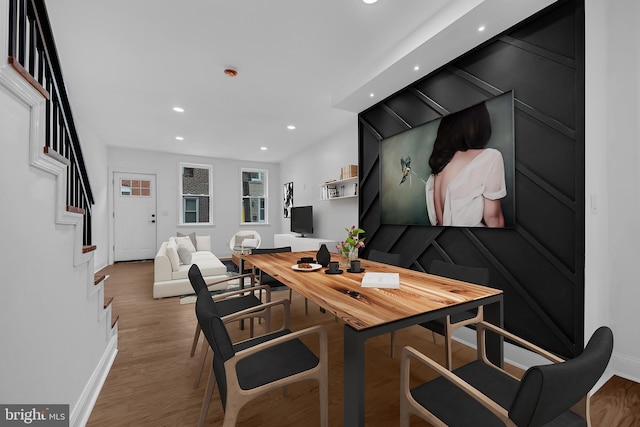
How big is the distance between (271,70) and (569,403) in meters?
3.46

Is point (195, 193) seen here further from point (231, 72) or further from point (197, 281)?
point (197, 281)

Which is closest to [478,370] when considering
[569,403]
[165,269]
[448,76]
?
[569,403]

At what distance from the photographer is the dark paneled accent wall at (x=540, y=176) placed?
5.96ft

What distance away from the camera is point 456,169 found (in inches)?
102

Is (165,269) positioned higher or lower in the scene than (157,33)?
lower

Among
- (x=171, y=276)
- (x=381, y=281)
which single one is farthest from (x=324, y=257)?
(x=171, y=276)

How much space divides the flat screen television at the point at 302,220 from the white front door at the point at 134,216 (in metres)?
3.67

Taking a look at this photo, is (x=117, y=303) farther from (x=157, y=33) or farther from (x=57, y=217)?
(x=157, y=33)

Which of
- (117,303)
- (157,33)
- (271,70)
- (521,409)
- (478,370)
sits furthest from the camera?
(117,303)

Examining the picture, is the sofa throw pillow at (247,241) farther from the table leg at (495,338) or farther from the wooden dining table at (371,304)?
the table leg at (495,338)

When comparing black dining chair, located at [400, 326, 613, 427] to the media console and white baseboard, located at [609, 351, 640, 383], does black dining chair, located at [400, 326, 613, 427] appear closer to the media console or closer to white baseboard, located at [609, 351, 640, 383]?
white baseboard, located at [609, 351, 640, 383]

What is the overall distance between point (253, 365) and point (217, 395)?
742 millimetres

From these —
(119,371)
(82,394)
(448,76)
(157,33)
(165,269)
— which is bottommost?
(119,371)

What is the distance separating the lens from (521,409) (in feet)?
2.37
